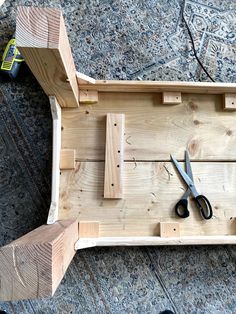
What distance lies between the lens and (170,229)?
0.94 metres

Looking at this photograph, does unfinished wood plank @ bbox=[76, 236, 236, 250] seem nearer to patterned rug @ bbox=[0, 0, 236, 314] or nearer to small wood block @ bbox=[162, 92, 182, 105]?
patterned rug @ bbox=[0, 0, 236, 314]

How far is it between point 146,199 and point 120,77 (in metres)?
0.44

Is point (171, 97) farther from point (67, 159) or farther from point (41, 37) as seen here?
point (41, 37)

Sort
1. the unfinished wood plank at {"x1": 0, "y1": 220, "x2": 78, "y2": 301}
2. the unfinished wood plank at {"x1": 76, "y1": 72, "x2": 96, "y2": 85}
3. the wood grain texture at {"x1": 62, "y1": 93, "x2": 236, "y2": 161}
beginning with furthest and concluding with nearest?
1. the wood grain texture at {"x1": 62, "y1": 93, "x2": 236, "y2": 161}
2. the unfinished wood plank at {"x1": 76, "y1": 72, "x2": 96, "y2": 85}
3. the unfinished wood plank at {"x1": 0, "y1": 220, "x2": 78, "y2": 301}

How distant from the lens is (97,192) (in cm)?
97

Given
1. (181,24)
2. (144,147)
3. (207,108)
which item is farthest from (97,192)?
(181,24)

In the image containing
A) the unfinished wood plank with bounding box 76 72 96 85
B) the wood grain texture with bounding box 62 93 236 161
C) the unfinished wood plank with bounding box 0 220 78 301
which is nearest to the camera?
the unfinished wood plank with bounding box 0 220 78 301

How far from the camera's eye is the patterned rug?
1.05 m

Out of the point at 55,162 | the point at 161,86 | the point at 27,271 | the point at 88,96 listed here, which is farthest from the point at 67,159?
the point at 27,271

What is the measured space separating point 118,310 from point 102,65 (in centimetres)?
83

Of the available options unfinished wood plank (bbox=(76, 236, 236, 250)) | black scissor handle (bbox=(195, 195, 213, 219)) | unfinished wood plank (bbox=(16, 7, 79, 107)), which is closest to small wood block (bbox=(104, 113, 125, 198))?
unfinished wood plank (bbox=(76, 236, 236, 250))

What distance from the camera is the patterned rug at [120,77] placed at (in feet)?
3.45

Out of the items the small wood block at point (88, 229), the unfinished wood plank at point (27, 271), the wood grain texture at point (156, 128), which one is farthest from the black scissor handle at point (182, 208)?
the unfinished wood plank at point (27, 271)

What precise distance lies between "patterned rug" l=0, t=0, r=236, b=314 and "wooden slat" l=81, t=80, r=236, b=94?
0.17 m
